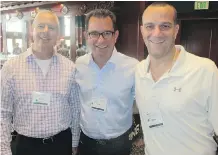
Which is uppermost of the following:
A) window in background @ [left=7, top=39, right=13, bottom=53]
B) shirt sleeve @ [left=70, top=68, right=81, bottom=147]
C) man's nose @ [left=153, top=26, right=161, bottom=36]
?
man's nose @ [left=153, top=26, right=161, bottom=36]

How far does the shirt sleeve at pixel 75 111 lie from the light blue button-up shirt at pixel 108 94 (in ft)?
0.13

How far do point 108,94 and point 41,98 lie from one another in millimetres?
489

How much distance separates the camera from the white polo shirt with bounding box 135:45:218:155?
4.66 ft

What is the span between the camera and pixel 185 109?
4.67 ft

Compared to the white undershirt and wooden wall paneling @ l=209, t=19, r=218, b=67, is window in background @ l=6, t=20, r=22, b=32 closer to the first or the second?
wooden wall paneling @ l=209, t=19, r=218, b=67

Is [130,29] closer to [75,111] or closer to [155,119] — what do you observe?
[75,111]

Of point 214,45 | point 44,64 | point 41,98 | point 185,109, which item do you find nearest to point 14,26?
point 214,45

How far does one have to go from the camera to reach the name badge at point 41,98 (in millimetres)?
1713

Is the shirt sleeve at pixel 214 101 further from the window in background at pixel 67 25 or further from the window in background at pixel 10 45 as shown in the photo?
the window in background at pixel 10 45

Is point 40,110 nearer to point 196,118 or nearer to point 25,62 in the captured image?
point 25,62

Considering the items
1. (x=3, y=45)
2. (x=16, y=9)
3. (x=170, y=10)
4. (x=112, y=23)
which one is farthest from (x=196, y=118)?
(x=3, y=45)

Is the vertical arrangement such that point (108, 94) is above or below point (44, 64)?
below

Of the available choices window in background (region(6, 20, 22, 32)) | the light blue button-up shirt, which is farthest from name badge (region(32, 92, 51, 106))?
window in background (region(6, 20, 22, 32))

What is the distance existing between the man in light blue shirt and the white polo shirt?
1.30 feet
